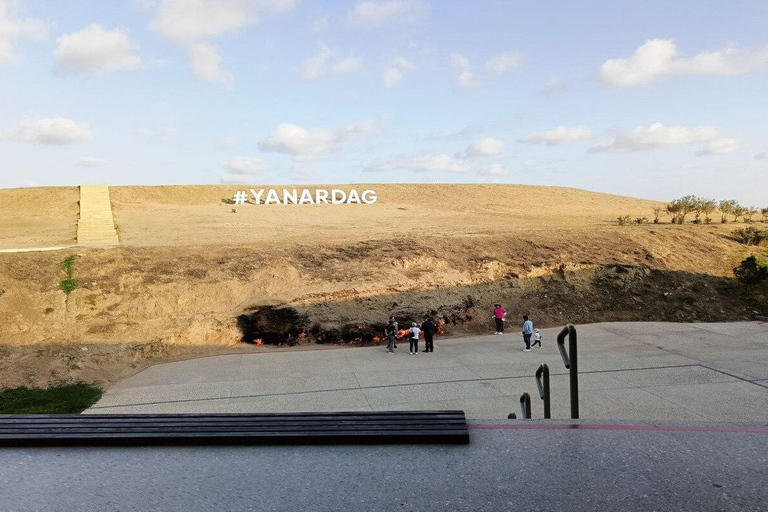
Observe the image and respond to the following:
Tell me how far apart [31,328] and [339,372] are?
33.7 feet

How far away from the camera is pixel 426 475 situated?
5246 mm

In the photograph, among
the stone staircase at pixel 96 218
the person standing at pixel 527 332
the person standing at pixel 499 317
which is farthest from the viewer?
the stone staircase at pixel 96 218

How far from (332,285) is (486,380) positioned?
9.51 meters

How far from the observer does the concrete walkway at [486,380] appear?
12047 millimetres

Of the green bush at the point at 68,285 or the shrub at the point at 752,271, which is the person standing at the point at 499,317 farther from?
the green bush at the point at 68,285

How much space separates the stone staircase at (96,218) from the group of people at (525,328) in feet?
58.9

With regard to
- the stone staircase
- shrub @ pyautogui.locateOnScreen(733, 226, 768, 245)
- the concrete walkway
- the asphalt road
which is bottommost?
the concrete walkway

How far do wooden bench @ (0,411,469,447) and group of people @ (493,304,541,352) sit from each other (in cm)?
1175

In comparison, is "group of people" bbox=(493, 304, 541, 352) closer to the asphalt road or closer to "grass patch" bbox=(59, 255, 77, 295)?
the asphalt road

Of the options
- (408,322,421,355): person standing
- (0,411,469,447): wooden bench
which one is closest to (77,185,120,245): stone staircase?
(408,322,421,355): person standing

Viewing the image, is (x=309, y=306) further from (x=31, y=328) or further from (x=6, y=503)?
(x=6, y=503)

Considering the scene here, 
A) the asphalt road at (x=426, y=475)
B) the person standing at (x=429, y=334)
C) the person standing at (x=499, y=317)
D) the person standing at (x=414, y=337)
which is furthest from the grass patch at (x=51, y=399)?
the person standing at (x=499, y=317)

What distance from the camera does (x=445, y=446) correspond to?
587 cm

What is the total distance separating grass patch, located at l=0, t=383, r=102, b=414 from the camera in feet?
45.2
